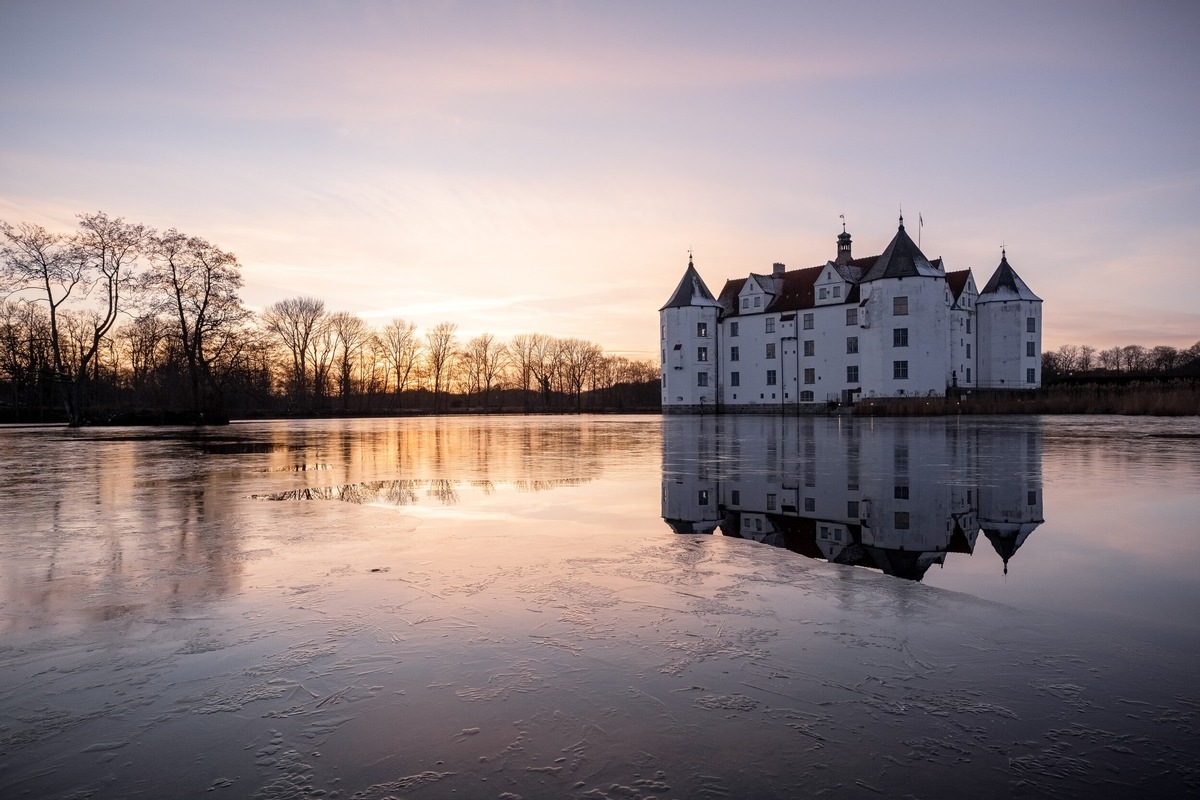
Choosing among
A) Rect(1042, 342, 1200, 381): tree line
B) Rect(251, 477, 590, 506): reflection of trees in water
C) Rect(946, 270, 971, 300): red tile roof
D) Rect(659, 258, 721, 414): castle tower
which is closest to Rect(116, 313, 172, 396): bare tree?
Rect(251, 477, 590, 506): reflection of trees in water

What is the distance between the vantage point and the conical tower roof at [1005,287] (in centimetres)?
5719

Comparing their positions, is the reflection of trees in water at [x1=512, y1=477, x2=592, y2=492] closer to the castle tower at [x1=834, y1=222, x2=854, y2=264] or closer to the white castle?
the white castle

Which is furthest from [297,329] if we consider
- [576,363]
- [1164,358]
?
[1164,358]

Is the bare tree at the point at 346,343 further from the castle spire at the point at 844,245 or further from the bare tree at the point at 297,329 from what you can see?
the castle spire at the point at 844,245

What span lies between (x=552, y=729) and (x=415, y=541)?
4194 mm

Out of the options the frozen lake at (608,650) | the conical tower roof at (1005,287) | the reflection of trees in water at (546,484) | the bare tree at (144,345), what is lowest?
the reflection of trees in water at (546,484)

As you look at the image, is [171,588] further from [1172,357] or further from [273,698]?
[1172,357]

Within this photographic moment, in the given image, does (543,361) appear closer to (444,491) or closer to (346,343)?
(346,343)

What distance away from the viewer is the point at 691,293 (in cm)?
6550

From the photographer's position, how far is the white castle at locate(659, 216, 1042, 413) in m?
51.0

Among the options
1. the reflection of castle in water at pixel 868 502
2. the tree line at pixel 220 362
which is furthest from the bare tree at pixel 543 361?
the reflection of castle in water at pixel 868 502

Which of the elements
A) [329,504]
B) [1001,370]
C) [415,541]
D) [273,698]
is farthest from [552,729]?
[1001,370]

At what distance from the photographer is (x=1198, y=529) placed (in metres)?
6.68

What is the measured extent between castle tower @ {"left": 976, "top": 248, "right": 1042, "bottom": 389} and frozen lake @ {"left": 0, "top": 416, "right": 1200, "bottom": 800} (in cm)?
5624
